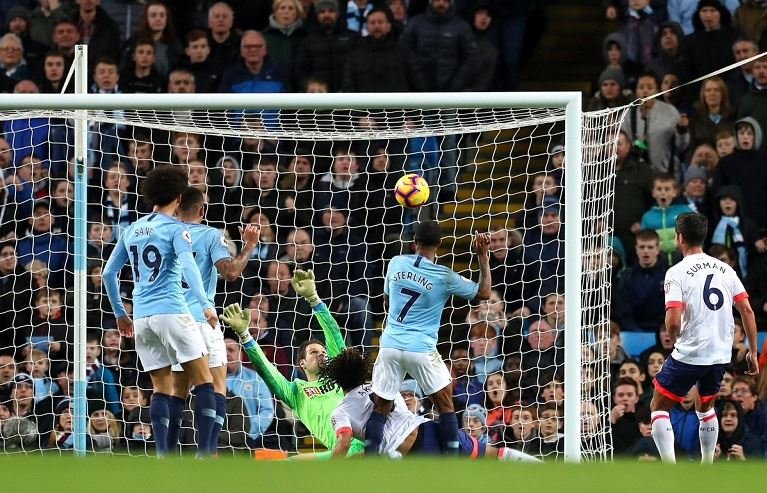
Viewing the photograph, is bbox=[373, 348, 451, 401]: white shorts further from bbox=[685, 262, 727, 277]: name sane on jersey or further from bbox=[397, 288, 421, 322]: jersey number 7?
bbox=[685, 262, 727, 277]: name sane on jersey

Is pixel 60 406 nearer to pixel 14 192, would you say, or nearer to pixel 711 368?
pixel 14 192

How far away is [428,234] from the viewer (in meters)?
10.1

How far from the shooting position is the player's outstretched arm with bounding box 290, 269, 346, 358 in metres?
10.2

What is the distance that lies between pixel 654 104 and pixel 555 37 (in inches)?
91.8

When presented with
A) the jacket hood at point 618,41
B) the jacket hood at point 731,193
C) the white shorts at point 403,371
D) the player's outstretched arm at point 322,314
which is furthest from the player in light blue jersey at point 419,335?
the jacket hood at point 618,41

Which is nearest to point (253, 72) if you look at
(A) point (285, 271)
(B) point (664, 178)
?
(A) point (285, 271)

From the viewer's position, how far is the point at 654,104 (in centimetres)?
1320

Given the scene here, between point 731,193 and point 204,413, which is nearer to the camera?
point 204,413


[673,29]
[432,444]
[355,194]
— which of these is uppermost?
[673,29]

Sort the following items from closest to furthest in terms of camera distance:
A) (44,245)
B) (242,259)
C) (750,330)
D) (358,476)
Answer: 1. (358,476)
2. (242,259)
3. (750,330)
4. (44,245)

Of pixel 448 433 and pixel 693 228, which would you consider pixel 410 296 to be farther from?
pixel 693 228

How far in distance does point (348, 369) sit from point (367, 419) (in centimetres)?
35

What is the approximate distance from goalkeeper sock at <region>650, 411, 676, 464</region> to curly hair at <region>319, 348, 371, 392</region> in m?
1.84

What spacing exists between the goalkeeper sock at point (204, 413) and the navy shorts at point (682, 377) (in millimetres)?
2810
